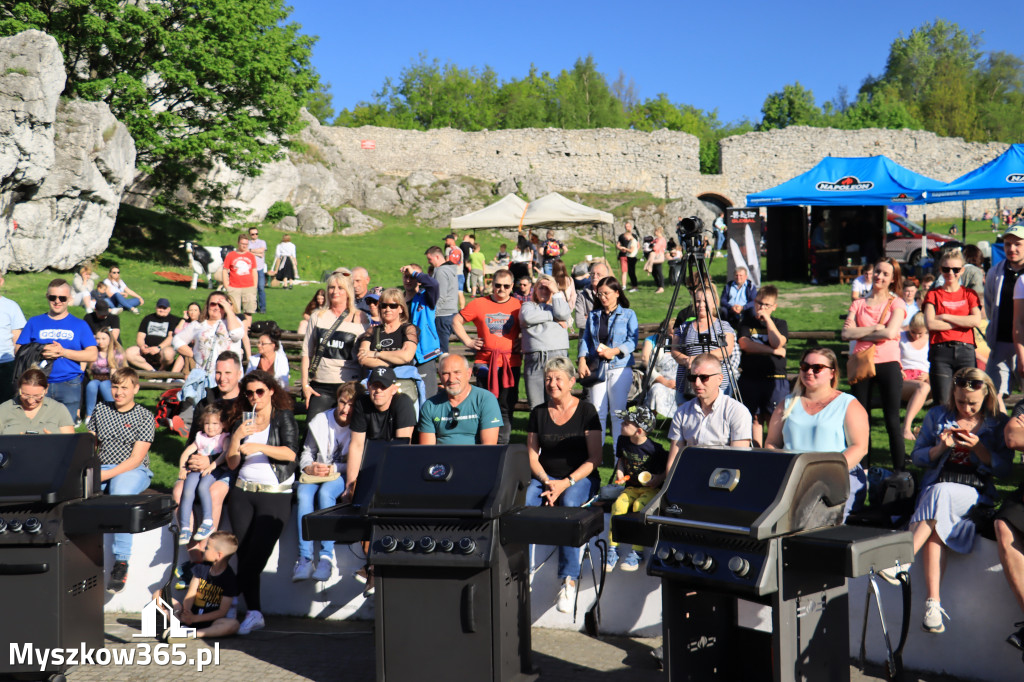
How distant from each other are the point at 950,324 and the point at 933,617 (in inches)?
139

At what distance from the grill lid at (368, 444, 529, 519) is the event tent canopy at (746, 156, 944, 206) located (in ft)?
35.3

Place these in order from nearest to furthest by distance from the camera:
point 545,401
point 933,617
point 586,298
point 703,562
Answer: point 703,562
point 933,617
point 545,401
point 586,298

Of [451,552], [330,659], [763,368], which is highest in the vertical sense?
[763,368]

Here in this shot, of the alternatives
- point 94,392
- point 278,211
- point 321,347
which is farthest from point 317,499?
point 278,211

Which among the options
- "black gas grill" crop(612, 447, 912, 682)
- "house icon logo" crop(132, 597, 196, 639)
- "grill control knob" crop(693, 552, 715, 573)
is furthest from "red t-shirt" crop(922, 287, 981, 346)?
"house icon logo" crop(132, 597, 196, 639)

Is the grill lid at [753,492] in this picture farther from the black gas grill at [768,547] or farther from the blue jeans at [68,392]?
the blue jeans at [68,392]

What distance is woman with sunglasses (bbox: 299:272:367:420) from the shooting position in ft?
25.2

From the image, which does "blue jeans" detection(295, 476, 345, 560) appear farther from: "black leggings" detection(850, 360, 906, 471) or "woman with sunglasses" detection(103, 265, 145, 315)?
"woman with sunglasses" detection(103, 265, 145, 315)

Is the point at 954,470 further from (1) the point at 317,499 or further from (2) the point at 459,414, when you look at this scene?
(1) the point at 317,499

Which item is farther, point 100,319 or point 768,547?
point 100,319

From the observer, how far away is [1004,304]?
6.88m

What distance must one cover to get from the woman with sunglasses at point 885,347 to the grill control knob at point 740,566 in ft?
13.0

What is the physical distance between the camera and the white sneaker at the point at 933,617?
460 centimetres

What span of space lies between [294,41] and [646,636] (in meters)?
26.4
